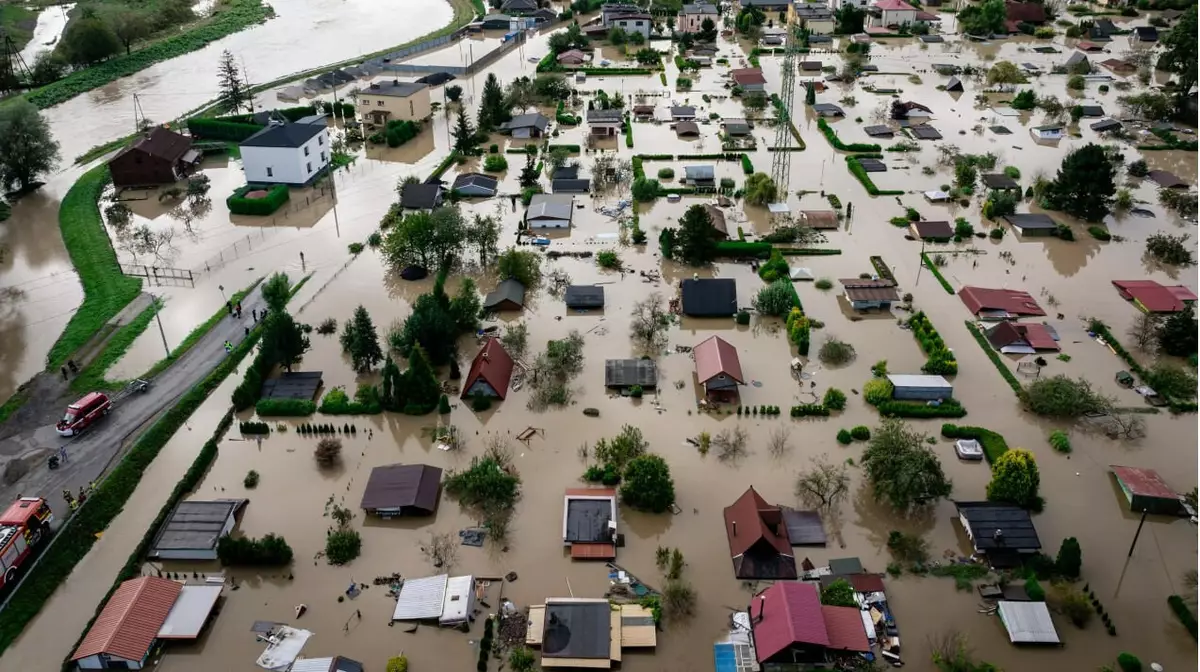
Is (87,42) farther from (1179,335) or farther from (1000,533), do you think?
(1179,335)

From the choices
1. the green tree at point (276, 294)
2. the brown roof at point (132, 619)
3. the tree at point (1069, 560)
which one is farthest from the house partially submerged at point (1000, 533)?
the green tree at point (276, 294)

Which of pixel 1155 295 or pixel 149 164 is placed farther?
pixel 149 164

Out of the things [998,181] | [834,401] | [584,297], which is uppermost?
[998,181]

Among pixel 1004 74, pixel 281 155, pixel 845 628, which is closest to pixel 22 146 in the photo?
pixel 281 155

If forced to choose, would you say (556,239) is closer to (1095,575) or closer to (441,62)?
(1095,575)

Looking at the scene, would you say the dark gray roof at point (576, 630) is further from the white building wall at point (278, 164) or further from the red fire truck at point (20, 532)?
the white building wall at point (278, 164)

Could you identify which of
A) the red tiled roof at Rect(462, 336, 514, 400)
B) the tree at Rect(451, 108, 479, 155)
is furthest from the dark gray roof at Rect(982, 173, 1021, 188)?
the tree at Rect(451, 108, 479, 155)

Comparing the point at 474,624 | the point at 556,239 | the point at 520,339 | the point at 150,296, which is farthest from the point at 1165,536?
the point at 150,296

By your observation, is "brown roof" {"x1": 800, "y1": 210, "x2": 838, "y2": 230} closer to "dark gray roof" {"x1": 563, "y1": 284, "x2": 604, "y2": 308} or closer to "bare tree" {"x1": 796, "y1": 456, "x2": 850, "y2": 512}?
"dark gray roof" {"x1": 563, "y1": 284, "x2": 604, "y2": 308}
